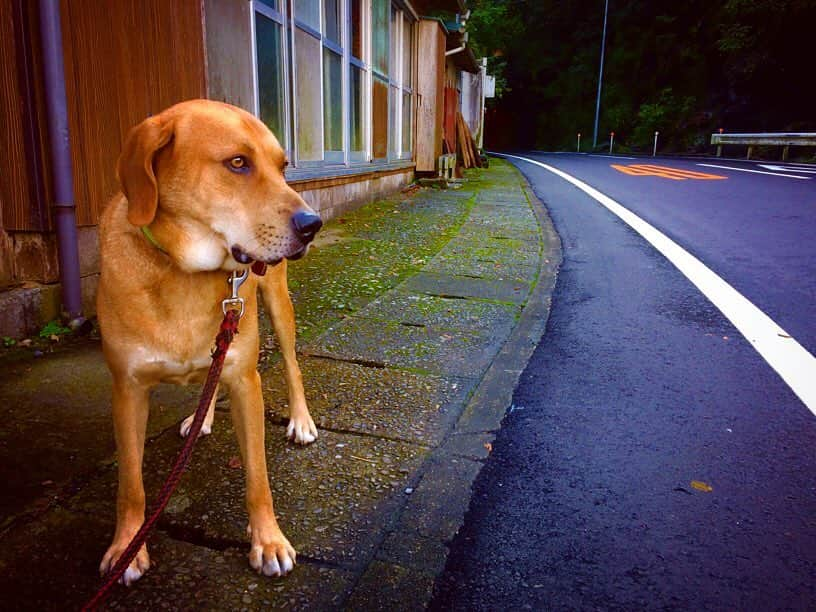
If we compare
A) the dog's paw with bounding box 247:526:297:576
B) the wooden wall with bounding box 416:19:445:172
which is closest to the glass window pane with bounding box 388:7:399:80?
the wooden wall with bounding box 416:19:445:172

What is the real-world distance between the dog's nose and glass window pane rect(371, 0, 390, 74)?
8.70 meters

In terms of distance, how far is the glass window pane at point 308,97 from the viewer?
7148 mm

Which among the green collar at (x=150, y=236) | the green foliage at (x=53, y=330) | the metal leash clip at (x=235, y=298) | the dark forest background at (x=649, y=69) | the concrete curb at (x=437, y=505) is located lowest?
the concrete curb at (x=437, y=505)

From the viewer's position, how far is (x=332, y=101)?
845 cm

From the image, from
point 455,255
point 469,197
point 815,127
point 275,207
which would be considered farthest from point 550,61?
point 275,207

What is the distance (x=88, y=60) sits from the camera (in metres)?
3.74

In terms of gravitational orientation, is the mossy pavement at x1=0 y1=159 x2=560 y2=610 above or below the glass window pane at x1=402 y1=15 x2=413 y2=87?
below

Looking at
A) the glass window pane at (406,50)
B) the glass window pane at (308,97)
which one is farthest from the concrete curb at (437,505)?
the glass window pane at (406,50)

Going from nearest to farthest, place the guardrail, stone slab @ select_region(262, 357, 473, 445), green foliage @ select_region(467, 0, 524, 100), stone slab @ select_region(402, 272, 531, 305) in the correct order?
stone slab @ select_region(262, 357, 473, 445) → stone slab @ select_region(402, 272, 531, 305) → the guardrail → green foliage @ select_region(467, 0, 524, 100)

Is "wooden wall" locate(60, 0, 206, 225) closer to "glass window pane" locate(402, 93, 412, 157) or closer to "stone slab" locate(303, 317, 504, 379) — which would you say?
"stone slab" locate(303, 317, 504, 379)

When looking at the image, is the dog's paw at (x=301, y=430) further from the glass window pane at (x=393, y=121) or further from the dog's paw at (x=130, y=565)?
the glass window pane at (x=393, y=121)

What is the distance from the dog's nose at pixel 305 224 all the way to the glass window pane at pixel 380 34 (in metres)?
8.70

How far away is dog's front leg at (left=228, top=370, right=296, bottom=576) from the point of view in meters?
1.96

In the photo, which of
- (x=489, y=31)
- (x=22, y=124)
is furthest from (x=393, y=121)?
(x=489, y=31)
